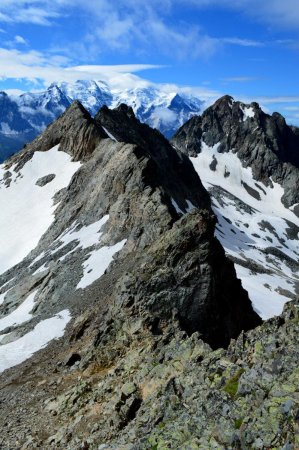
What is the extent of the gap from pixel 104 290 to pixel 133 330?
12073 mm

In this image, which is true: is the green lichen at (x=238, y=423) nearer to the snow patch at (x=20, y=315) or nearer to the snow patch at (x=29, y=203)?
the snow patch at (x=20, y=315)

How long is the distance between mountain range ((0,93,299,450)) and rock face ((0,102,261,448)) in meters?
0.13

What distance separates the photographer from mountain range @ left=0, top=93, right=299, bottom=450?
14867mm

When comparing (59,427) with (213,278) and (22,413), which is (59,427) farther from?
(213,278)

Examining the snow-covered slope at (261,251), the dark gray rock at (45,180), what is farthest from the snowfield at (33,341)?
the dark gray rock at (45,180)

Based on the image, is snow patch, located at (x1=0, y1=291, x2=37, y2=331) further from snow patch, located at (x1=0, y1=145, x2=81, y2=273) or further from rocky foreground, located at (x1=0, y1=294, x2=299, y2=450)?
snow patch, located at (x1=0, y1=145, x2=81, y2=273)

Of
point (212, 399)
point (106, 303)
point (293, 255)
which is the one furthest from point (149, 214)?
point (293, 255)

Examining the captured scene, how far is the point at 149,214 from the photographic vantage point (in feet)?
166

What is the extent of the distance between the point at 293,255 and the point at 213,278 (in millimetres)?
118936

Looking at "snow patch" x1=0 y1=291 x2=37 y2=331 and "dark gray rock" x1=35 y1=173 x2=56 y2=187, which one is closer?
"snow patch" x1=0 y1=291 x2=37 y2=331

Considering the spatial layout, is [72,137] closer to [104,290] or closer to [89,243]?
[89,243]

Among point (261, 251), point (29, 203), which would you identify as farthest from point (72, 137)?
point (261, 251)

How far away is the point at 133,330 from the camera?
2908cm

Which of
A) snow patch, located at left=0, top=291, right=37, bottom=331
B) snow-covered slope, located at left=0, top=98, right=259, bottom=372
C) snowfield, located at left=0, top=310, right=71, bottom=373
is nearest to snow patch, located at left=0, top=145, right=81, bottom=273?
snow-covered slope, located at left=0, top=98, right=259, bottom=372
